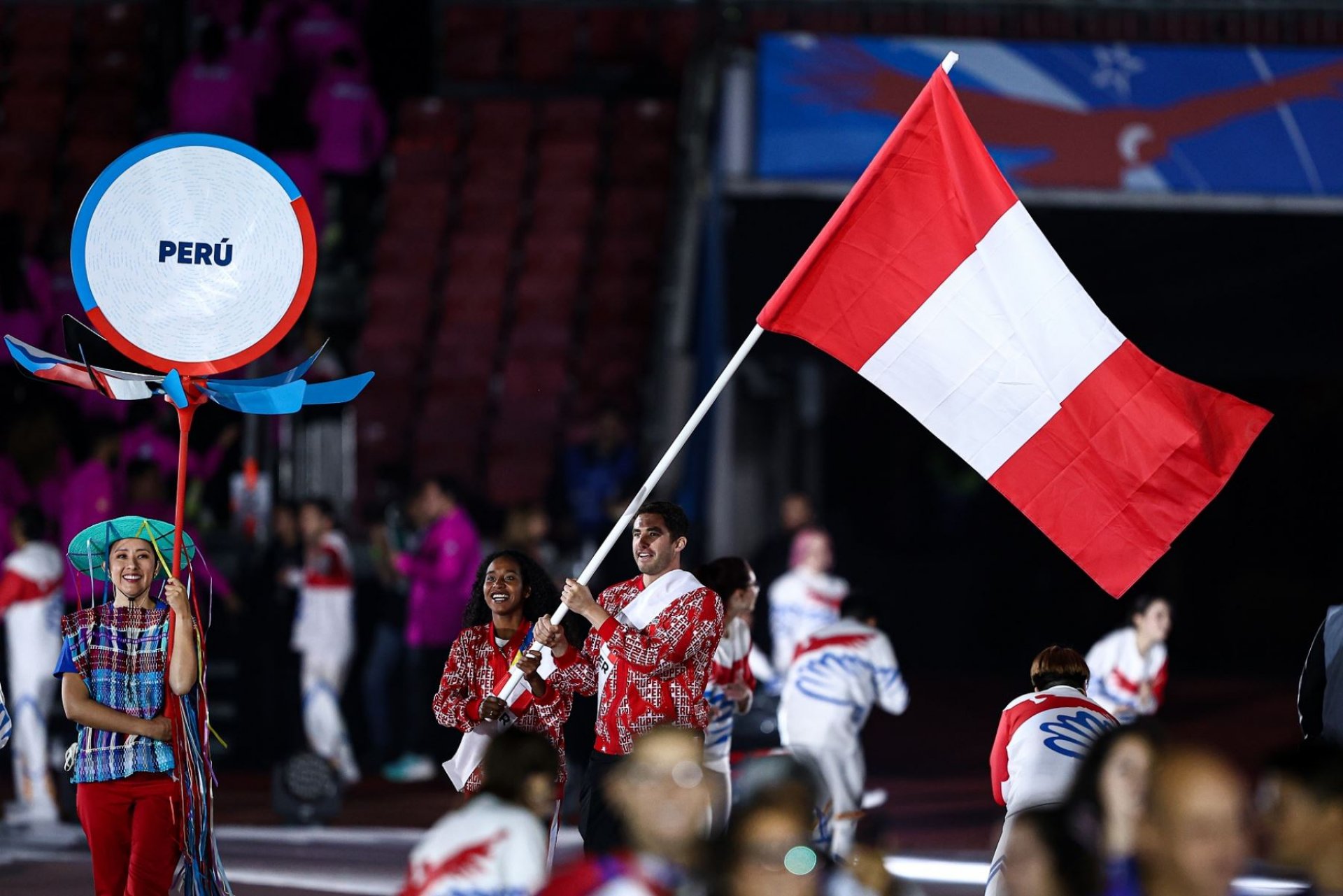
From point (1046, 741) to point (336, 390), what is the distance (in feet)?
8.17

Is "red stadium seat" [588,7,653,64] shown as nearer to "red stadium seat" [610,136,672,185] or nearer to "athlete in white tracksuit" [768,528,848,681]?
"red stadium seat" [610,136,672,185]

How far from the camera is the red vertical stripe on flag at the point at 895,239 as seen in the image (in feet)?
21.8

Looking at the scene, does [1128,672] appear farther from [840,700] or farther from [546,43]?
[546,43]

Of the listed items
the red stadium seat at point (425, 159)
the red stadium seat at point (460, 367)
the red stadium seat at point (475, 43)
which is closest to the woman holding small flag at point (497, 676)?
the red stadium seat at point (460, 367)

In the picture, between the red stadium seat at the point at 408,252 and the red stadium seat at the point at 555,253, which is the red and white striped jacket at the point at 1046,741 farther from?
the red stadium seat at the point at 408,252

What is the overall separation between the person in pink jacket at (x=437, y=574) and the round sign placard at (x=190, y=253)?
6388 mm

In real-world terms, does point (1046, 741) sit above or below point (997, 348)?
below

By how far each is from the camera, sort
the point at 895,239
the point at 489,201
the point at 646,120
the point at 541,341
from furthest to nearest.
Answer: the point at 646,120, the point at 489,201, the point at 541,341, the point at 895,239

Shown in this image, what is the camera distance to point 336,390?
20.5 feet

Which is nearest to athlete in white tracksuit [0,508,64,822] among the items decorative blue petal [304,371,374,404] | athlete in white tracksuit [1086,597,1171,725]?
decorative blue petal [304,371,374,404]

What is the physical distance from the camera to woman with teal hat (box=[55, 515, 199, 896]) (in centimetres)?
614

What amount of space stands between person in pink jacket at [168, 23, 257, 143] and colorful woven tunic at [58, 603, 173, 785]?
11.6m

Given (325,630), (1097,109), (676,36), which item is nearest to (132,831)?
(325,630)

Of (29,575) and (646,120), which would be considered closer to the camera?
(29,575)
